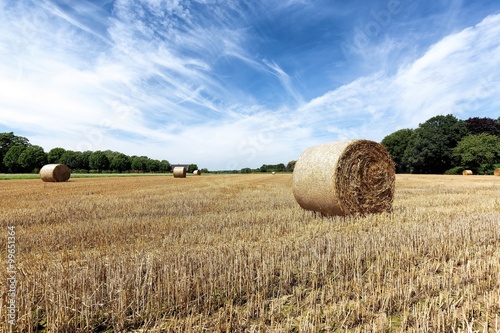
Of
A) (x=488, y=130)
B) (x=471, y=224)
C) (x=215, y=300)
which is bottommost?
(x=215, y=300)

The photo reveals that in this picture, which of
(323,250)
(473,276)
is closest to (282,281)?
(323,250)

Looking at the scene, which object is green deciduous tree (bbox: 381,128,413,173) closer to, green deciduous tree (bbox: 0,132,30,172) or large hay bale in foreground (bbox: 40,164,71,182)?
large hay bale in foreground (bbox: 40,164,71,182)

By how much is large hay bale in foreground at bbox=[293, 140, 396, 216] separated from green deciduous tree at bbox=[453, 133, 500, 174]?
52.2 metres

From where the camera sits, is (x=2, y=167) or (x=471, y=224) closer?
(x=471, y=224)

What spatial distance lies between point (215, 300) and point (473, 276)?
331 centimetres

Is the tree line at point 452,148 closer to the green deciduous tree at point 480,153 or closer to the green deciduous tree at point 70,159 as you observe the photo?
the green deciduous tree at point 480,153

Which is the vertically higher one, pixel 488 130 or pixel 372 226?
pixel 488 130

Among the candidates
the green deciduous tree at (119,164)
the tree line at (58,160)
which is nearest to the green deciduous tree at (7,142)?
the tree line at (58,160)

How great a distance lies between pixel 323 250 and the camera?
4543 millimetres

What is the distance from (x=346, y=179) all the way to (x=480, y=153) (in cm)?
5418

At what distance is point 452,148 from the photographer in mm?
55969

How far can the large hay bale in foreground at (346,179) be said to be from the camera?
8039 millimetres

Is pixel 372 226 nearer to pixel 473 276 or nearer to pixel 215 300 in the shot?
pixel 473 276

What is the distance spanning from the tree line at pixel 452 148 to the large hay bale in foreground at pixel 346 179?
52.3 metres
